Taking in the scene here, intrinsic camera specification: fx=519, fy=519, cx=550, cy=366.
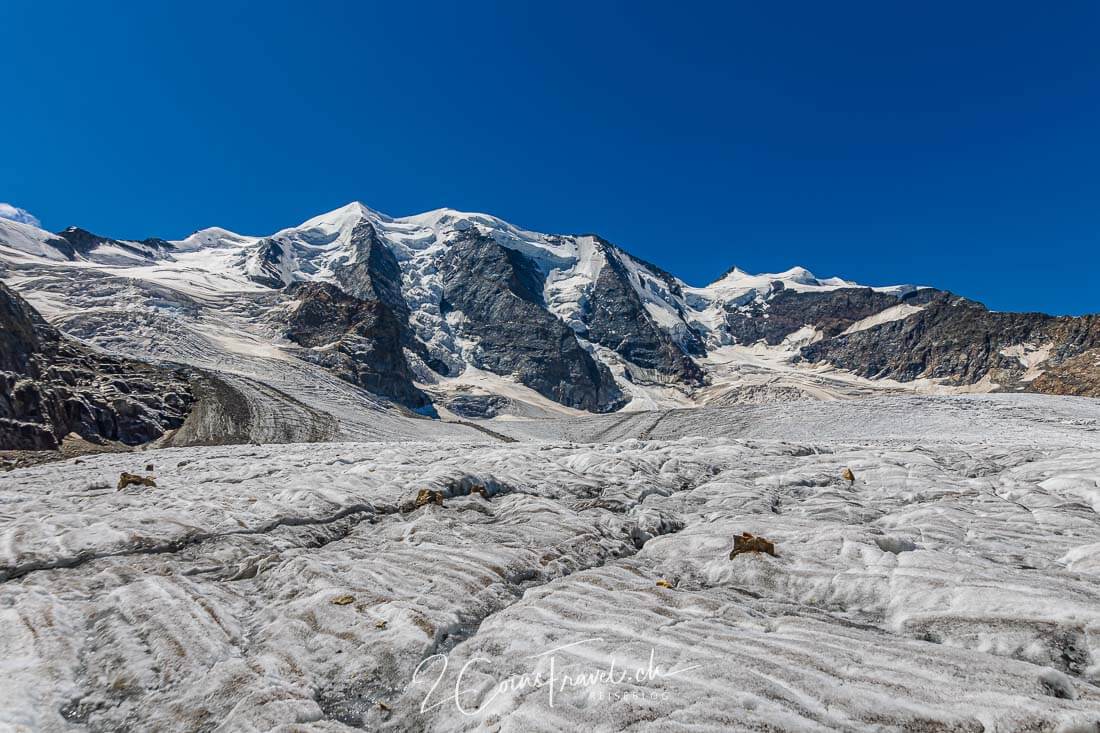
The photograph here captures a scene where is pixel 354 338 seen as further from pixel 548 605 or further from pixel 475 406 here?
pixel 548 605

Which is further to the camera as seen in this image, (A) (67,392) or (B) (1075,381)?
(B) (1075,381)

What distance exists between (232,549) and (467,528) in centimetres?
473

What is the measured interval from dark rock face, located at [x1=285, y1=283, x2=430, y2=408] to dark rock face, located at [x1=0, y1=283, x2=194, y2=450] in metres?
69.3

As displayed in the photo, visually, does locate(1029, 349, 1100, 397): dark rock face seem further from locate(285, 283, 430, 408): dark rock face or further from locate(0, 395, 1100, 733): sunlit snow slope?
locate(285, 283, 430, 408): dark rock face

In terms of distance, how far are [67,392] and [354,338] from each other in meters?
108

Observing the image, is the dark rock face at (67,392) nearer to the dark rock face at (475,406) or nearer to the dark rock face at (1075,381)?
the dark rock face at (475,406)

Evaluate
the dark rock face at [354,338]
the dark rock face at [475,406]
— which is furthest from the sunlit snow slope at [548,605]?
the dark rock face at [475,406]

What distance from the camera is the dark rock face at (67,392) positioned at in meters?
44.3

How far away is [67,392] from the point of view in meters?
52.5

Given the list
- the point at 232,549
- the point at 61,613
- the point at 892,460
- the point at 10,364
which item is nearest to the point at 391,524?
the point at 232,549

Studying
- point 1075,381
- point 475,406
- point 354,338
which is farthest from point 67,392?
point 1075,381

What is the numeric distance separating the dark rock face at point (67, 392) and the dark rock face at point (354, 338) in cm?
6930

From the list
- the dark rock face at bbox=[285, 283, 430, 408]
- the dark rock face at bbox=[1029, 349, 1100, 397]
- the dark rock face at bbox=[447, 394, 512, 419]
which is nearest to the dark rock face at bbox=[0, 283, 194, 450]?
the dark rock face at bbox=[285, 283, 430, 408]

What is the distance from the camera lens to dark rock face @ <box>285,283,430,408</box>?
14400cm
